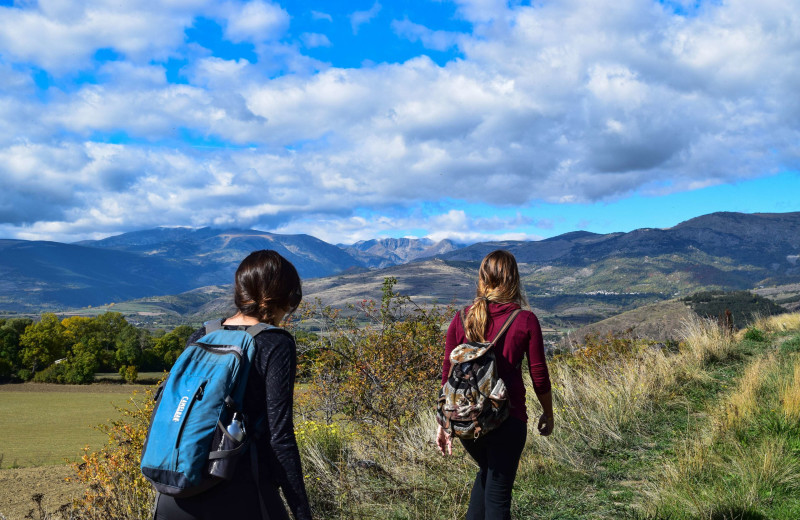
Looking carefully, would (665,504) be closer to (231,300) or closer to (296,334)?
(231,300)

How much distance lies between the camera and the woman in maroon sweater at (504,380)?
110 inches

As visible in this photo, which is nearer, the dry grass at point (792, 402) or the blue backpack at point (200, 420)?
the blue backpack at point (200, 420)

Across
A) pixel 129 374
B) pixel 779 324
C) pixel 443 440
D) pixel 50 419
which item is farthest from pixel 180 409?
pixel 129 374

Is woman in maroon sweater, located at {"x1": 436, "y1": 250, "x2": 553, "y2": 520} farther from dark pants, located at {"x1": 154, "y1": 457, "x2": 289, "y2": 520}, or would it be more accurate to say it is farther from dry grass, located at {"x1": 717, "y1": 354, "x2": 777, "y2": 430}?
dry grass, located at {"x1": 717, "y1": 354, "x2": 777, "y2": 430}

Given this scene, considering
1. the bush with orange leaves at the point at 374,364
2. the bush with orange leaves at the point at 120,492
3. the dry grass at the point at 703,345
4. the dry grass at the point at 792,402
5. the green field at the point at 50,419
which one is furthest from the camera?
the green field at the point at 50,419

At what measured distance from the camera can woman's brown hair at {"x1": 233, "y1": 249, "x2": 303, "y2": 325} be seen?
7.11 feet

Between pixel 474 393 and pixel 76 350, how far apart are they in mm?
69366

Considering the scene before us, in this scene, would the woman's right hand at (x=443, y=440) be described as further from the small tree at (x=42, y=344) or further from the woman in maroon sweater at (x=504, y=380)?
the small tree at (x=42, y=344)

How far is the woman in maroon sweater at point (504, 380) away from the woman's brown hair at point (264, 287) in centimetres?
110

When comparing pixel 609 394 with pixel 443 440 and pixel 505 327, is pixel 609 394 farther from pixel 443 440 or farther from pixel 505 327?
pixel 505 327

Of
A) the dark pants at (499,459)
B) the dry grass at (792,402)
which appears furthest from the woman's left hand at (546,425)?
the dry grass at (792,402)

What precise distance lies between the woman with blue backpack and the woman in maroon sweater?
3.58ft

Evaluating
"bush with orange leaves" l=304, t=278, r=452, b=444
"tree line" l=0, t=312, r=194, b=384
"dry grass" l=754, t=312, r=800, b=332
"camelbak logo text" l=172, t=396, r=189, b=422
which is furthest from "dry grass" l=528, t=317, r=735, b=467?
"tree line" l=0, t=312, r=194, b=384

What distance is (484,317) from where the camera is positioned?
285 centimetres
